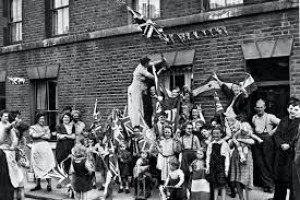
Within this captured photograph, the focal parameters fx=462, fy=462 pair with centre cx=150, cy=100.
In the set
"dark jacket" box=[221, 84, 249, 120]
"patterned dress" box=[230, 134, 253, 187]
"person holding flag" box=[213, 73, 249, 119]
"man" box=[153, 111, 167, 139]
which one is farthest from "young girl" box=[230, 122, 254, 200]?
"man" box=[153, 111, 167, 139]

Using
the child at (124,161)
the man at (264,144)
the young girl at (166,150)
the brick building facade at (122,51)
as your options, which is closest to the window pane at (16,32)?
the brick building facade at (122,51)

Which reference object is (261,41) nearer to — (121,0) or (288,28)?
(288,28)

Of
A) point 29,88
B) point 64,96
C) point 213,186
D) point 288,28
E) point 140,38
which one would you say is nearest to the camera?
point 213,186

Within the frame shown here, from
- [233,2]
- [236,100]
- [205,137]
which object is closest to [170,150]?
[205,137]

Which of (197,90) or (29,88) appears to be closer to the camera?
(197,90)

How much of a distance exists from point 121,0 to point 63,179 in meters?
4.96

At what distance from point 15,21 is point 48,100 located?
337 centimetres

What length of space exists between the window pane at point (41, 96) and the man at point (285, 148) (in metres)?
8.48

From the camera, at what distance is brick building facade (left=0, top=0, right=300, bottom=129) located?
9.38 metres

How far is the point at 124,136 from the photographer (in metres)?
10.4

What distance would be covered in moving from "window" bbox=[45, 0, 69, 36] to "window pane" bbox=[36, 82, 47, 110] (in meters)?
1.62

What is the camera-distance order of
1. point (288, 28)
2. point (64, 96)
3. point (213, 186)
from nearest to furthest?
point (213, 186)
point (288, 28)
point (64, 96)

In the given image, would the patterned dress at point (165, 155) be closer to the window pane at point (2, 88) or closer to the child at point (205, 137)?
the child at point (205, 137)

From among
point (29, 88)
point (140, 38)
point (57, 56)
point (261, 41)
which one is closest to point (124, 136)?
point (140, 38)
